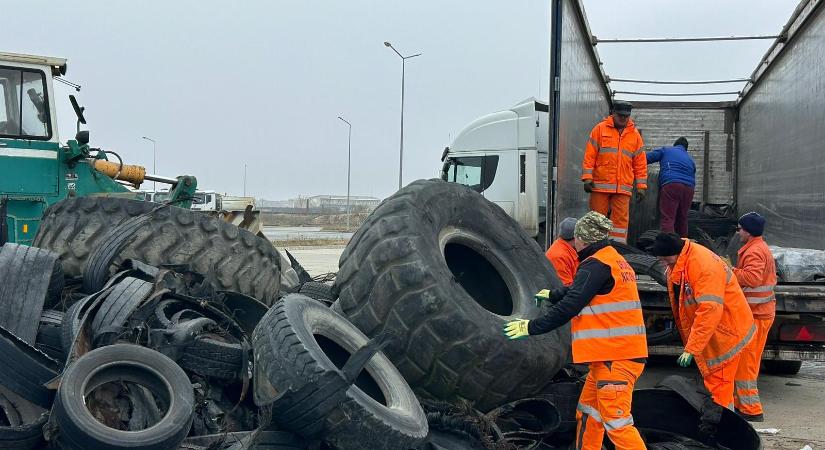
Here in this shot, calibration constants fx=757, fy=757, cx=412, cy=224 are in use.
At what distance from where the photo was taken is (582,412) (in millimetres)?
4445

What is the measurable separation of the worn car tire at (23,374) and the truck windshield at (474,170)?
26.1 feet

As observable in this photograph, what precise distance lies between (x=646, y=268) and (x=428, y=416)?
2954 millimetres

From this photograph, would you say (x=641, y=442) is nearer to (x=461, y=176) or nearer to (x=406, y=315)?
(x=406, y=315)

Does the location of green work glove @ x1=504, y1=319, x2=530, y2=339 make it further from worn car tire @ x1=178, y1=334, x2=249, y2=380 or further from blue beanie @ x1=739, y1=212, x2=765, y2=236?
blue beanie @ x1=739, y1=212, x2=765, y2=236

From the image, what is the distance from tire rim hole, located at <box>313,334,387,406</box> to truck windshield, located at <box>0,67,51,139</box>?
190 inches

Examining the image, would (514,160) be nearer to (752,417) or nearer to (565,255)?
(565,255)

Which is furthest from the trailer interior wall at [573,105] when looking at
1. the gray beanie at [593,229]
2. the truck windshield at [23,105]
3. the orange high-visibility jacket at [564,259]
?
the truck windshield at [23,105]

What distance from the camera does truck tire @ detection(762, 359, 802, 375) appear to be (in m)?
7.46

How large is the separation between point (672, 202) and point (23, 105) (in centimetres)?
684

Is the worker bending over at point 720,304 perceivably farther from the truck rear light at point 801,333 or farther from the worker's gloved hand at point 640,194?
the worker's gloved hand at point 640,194

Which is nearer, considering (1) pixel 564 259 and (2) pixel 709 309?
(2) pixel 709 309

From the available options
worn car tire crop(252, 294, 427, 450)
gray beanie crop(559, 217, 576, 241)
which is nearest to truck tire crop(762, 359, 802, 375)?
gray beanie crop(559, 217, 576, 241)

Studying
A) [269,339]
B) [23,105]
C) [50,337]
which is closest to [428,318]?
[269,339]

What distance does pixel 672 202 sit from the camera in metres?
8.29
